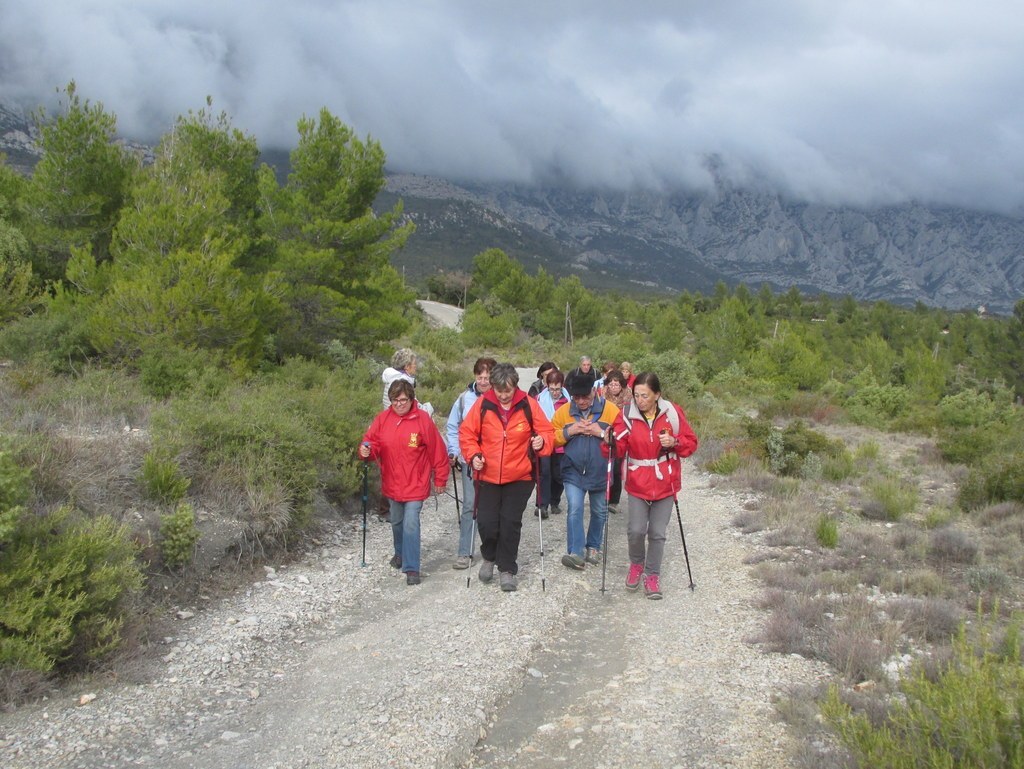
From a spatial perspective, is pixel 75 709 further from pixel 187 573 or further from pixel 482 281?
pixel 482 281

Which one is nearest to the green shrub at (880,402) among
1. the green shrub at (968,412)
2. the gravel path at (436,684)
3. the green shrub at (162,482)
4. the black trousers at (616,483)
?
the green shrub at (968,412)

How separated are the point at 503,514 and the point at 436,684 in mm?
2092

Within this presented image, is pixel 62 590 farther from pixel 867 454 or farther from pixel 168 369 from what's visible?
pixel 867 454

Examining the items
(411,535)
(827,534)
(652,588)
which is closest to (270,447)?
(411,535)

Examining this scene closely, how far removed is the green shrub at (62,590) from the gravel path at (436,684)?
0.33m

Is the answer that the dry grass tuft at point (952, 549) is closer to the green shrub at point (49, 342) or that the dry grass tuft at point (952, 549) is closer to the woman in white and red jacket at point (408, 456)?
the woman in white and red jacket at point (408, 456)

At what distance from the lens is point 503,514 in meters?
6.63

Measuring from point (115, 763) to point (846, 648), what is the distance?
4.60m

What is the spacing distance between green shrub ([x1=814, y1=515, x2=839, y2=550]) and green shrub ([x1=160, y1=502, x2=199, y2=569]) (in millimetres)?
6574

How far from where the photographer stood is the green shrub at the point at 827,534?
7.88 metres

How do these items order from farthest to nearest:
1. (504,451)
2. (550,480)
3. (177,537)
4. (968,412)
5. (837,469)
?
(968,412) → (837,469) → (550,480) → (504,451) → (177,537)

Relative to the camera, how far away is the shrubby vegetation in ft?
16.7

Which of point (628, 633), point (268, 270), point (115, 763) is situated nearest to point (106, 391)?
point (115, 763)

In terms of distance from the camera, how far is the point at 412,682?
187 inches
